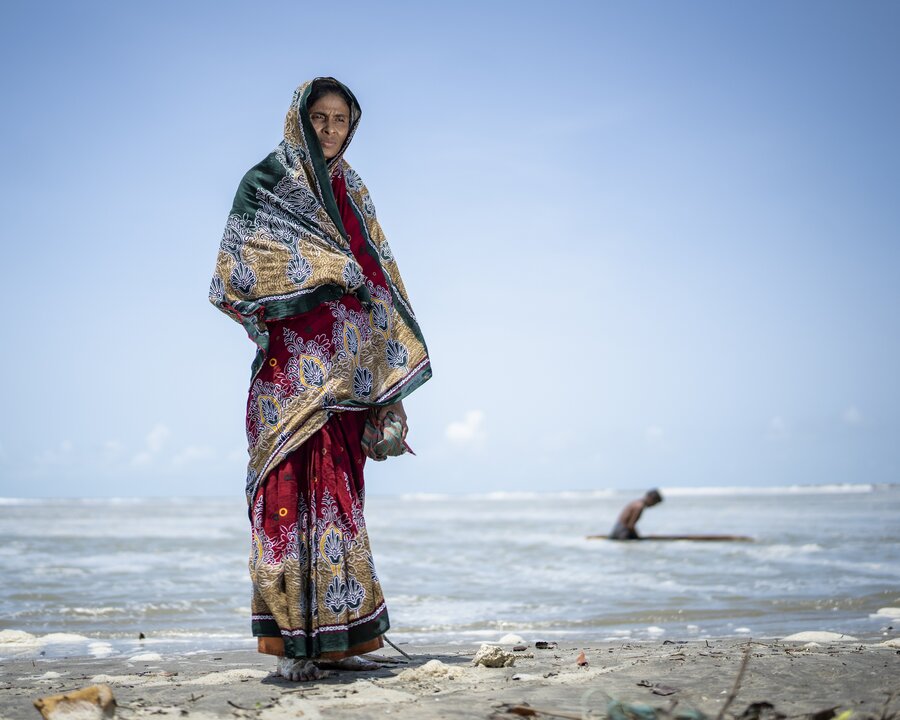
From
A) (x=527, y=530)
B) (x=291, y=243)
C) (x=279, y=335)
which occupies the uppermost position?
(x=291, y=243)

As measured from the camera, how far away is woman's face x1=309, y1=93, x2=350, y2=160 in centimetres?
378

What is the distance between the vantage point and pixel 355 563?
3.53 m

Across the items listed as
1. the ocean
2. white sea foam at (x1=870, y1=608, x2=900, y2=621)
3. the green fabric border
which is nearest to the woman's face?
the green fabric border

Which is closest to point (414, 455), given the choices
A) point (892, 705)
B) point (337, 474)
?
point (337, 474)

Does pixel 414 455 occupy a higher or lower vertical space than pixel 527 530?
higher

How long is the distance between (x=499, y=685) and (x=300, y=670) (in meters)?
0.77

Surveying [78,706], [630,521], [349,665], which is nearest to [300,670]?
[349,665]

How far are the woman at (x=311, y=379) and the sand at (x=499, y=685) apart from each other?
292 mm

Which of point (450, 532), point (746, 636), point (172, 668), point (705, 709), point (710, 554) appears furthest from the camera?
point (450, 532)

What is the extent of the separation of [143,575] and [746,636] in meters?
6.77

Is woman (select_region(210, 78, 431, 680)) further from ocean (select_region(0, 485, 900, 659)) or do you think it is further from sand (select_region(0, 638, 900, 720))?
ocean (select_region(0, 485, 900, 659))

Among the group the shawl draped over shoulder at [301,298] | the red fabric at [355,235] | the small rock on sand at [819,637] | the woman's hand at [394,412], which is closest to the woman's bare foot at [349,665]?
the shawl draped over shoulder at [301,298]

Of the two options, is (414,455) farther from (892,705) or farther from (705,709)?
(892,705)

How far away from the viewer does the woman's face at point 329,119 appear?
149 inches
